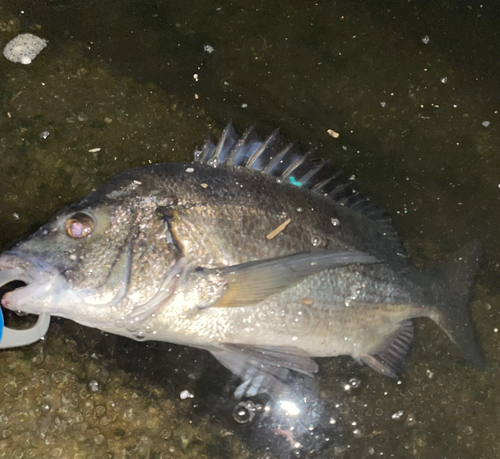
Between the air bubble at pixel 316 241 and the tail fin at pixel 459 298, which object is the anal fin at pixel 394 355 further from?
the air bubble at pixel 316 241

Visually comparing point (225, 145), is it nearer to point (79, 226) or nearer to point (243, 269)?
point (243, 269)

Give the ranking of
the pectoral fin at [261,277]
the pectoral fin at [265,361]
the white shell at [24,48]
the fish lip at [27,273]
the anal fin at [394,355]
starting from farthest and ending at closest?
the white shell at [24,48] < the anal fin at [394,355] < the pectoral fin at [265,361] < the pectoral fin at [261,277] < the fish lip at [27,273]

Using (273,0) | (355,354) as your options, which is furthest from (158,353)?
(273,0)

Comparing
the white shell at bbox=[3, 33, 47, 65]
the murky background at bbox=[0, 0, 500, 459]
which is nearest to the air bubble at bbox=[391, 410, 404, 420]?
the murky background at bbox=[0, 0, 500, 459]

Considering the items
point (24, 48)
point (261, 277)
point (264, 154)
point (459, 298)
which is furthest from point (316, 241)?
point (24, 48)

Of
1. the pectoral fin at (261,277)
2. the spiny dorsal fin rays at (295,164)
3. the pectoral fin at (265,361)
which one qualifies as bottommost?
the pectoral fin at (265,361)

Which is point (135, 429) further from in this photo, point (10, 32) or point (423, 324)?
point (10, 32)

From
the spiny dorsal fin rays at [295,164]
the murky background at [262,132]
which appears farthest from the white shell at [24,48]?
the spiny dorsal fin rays at [295,164]
